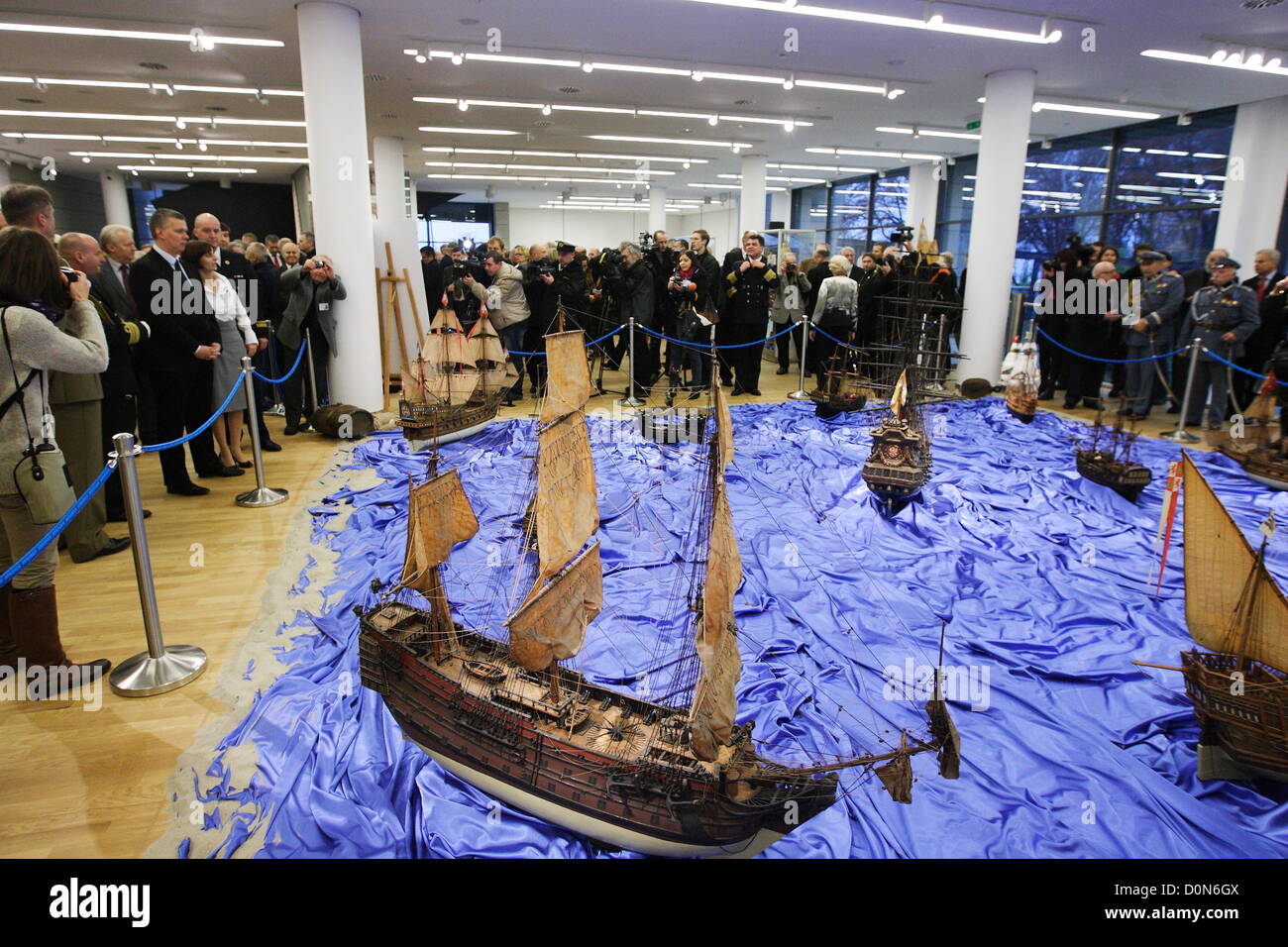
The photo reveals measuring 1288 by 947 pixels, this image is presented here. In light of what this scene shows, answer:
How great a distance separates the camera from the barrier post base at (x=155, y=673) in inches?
147

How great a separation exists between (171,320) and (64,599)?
2.57m

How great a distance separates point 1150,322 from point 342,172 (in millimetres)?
10073

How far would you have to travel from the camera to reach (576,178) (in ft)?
73.7

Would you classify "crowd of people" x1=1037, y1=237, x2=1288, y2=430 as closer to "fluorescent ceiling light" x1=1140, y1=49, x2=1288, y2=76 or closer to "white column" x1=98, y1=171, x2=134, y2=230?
"fluorescent ceiling light" x1=1140, y1=49, x2=1288, y2=76

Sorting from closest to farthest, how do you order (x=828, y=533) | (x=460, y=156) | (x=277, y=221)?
(x=828, y=533), (x=460, y=156), (x=277, y=221)

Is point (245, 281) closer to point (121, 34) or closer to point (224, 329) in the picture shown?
point (224, 329)

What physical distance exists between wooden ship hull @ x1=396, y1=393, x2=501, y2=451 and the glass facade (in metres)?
11.2

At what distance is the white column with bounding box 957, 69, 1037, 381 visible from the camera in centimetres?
1102

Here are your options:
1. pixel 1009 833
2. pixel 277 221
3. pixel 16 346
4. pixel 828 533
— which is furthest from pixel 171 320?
pixel 277 221

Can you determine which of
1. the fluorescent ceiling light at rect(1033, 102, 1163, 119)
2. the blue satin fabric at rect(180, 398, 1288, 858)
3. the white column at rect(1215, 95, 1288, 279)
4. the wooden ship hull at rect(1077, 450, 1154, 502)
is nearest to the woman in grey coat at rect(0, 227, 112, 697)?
the blue satin fabric at rect(180, 398, 1288, 858)

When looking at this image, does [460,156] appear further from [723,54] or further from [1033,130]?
[1033,130]

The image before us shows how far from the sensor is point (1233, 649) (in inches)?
137

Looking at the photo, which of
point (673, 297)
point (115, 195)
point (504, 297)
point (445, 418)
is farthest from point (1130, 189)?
point (115, 195)

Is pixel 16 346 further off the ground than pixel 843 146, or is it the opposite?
pixel 843 146
